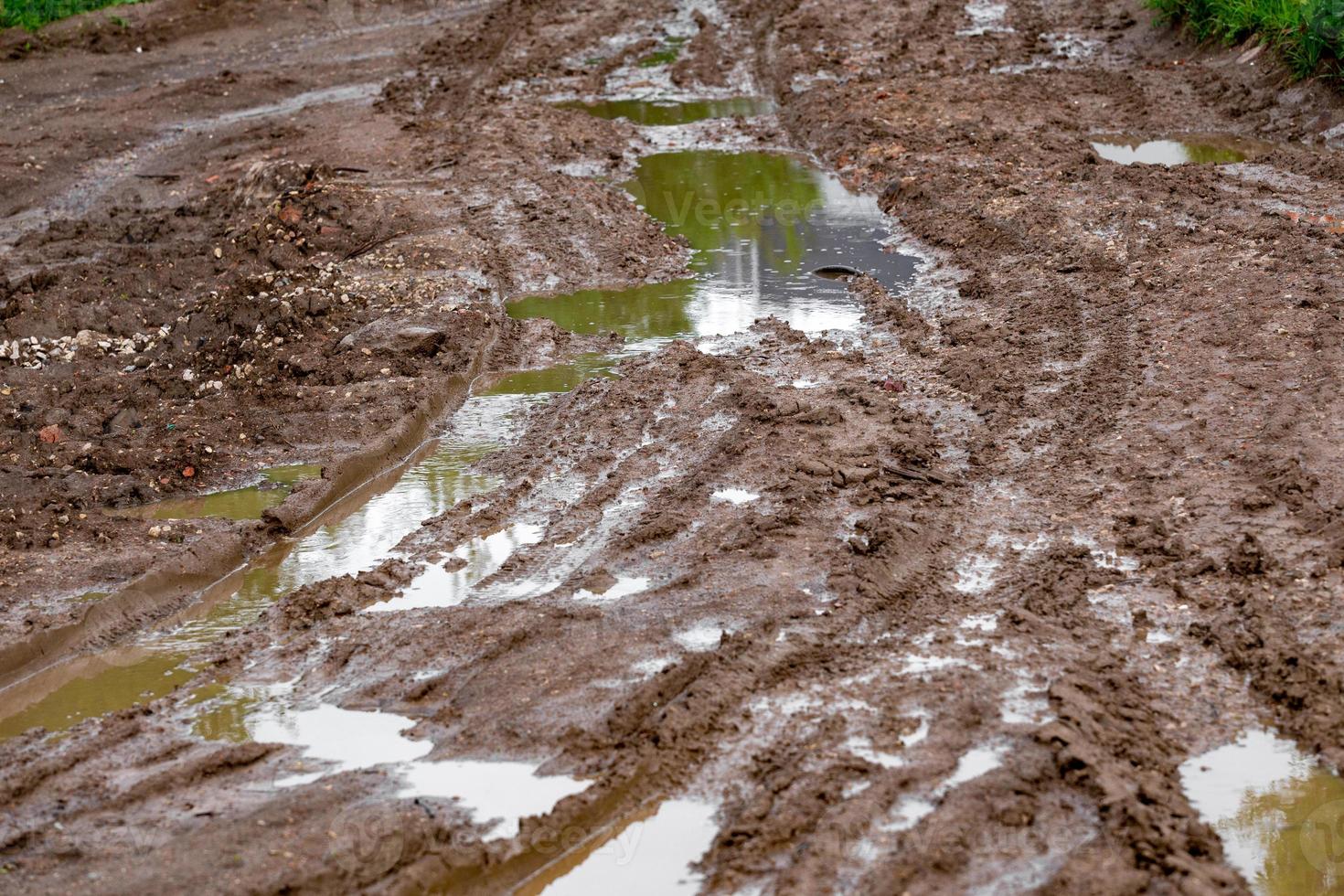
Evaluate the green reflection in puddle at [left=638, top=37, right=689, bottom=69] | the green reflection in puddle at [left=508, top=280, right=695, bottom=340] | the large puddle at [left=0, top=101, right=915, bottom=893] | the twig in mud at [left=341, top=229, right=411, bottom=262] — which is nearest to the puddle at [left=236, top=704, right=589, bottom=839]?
the large puddle at [left=0, top=101, right=915, bottom=893]

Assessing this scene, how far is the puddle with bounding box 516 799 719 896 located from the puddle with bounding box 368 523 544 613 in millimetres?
2015

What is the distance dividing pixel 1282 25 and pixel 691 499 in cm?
1045

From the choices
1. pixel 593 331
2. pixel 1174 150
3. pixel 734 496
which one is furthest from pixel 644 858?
pixel 1174 150

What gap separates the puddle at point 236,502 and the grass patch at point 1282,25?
1095 centimetres

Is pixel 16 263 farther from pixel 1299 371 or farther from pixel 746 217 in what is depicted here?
pixel 1299 371

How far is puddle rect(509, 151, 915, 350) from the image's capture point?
10773mm

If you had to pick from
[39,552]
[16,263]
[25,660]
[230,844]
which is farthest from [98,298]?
[230,844]

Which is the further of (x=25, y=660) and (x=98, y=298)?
(x=98, y=298)

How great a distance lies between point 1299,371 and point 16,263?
423 inches

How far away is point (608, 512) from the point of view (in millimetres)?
7730

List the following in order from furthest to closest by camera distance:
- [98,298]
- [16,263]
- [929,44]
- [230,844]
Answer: [929,44]
[16,263]
[98,298]
[230,844]

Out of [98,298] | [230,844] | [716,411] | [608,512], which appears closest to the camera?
[230,844]

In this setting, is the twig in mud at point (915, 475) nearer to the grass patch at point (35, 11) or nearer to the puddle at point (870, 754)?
the puddle at point (870, 754)

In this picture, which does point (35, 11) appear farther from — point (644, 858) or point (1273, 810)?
point (1273, 810)
